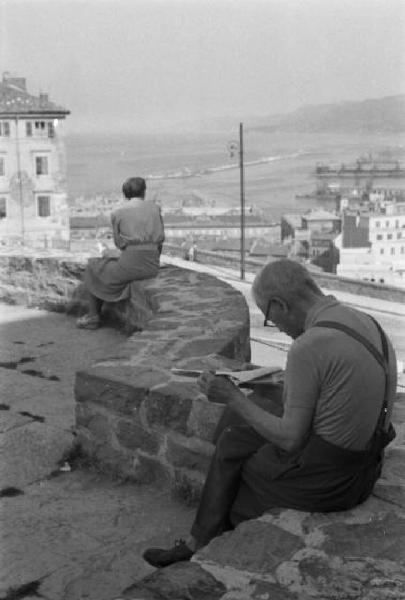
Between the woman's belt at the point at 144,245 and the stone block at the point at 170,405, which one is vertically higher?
the woman's belt at the point at 144,245

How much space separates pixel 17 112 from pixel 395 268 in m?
20.8

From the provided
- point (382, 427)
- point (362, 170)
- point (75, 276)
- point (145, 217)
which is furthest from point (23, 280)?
point (362, 170)

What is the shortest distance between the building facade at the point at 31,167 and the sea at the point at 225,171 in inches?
1678

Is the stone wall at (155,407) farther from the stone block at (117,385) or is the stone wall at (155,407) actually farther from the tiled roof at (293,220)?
the tiled roof at (293,220)

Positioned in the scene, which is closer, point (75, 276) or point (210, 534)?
point (210, 534)

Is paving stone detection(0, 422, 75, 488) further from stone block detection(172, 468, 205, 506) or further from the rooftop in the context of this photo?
the rooftop

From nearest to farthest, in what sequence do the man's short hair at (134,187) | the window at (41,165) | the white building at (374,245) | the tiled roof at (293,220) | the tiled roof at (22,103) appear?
the man's short hair at (134,187) → the white building at (374,245) → the tiled roof at (22,103) → the window at (41,165) → the tiled roof at (293,220)

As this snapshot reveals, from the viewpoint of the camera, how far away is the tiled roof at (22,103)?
4044cm

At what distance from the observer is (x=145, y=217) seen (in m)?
6.17

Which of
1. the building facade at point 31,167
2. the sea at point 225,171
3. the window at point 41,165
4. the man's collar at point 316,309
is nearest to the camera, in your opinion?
the man's collar at point 316,309

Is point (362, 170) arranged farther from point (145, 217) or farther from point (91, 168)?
point (145, 217)

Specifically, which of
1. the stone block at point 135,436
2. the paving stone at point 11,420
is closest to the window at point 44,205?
the paving stone at point 11,420

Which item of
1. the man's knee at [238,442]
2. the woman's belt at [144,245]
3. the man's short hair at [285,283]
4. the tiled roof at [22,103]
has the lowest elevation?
the man's knee at [238,442]

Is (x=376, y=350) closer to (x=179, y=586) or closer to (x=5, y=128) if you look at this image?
(x=179, y=586)
